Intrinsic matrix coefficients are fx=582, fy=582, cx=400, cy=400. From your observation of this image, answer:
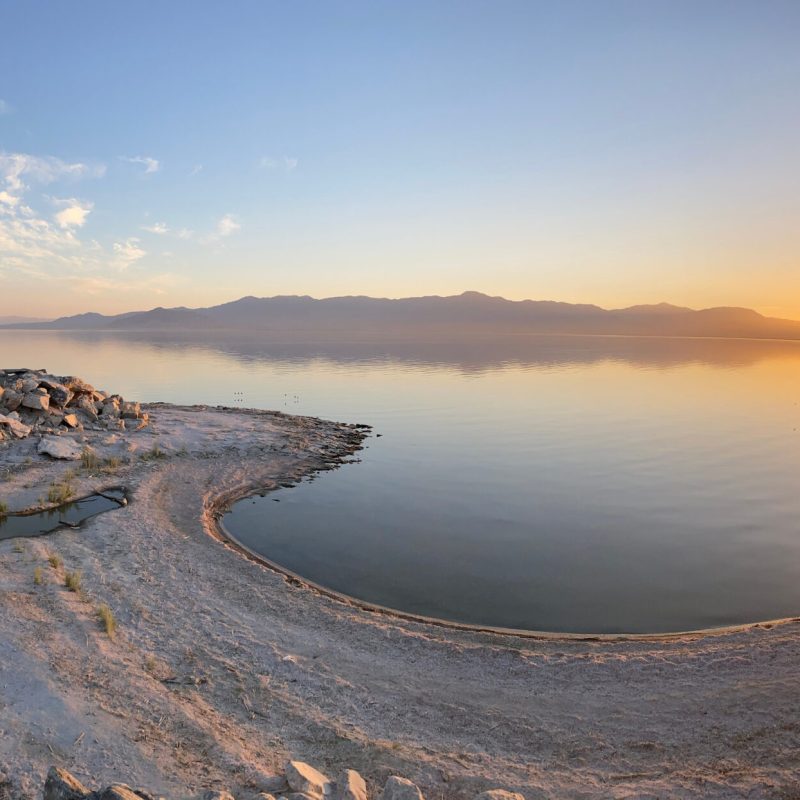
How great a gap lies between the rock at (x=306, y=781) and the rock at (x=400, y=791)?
1.94ft

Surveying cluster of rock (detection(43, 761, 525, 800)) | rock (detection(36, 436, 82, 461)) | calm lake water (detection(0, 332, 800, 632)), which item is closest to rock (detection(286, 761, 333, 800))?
cluster of rock (detection(43, 761, 525, 800))

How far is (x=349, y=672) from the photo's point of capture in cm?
864

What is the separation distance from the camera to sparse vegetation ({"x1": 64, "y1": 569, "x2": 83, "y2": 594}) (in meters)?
10.5

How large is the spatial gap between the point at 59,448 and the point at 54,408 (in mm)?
4188

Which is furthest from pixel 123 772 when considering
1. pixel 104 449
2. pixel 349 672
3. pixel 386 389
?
pixel 386 389

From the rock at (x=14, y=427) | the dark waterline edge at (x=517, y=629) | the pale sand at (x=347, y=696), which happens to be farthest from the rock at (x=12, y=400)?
the dark waterline edge at (x=517, y=629)

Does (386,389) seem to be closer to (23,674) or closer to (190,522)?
(190,522)

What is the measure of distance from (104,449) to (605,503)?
56.7ft

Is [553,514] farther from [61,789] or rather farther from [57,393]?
[57,393]

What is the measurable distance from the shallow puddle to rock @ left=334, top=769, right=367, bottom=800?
1130 cm

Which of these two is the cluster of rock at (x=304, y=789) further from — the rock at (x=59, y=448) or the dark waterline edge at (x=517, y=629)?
the rock at (x=59, y=448)

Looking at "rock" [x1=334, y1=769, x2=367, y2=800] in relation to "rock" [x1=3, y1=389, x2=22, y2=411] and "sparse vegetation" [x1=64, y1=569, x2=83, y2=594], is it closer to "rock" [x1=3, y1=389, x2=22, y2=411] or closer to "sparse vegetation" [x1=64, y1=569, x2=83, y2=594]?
"sparse vegetation" [x1=64, y1=569, x2=83, y2=594]

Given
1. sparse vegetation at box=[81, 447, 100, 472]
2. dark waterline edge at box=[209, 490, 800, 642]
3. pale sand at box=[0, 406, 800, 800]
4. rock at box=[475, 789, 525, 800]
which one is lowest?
dark waterline edge at box=[209, 490, 800, 642]

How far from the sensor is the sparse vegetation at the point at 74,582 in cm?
1045
